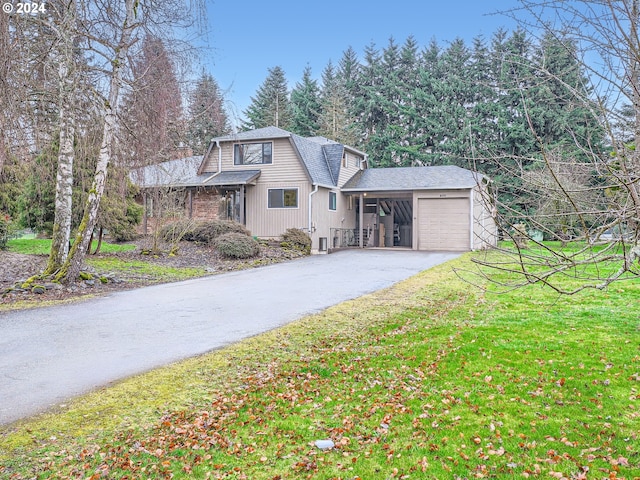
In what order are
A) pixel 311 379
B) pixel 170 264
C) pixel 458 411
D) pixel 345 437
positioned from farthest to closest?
pixel 170 264 < pixel 311 379 < pixel 458 411 < pixel 345 437

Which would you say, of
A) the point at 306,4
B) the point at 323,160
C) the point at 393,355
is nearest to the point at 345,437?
the point at 393,355

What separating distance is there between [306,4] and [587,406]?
718 inches

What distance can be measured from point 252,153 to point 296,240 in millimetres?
5639

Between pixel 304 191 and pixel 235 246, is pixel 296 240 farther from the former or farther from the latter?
pixel 235 246

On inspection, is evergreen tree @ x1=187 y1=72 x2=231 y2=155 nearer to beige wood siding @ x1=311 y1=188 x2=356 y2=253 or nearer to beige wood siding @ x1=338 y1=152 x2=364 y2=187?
Result: beige wood siding @ x1=311 y1=188 x2=356 y2=253

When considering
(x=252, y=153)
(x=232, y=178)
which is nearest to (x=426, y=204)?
(x=252, y=153)

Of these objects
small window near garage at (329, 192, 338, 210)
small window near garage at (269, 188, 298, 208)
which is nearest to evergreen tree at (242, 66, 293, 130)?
small window near garage at (329, 192, 338, 210)

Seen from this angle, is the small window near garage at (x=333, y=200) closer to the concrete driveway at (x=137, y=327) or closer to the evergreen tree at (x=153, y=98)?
the concrete driveway at (x=137, y=327)

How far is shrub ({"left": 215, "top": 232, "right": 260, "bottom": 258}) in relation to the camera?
658 inches

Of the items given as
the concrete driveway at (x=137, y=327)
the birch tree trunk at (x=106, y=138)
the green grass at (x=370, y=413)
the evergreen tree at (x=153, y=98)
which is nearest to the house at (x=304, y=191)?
the concrete driveway at (x=137, y=327)

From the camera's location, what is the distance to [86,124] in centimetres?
1021

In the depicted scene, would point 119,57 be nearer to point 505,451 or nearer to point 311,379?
point 311,379

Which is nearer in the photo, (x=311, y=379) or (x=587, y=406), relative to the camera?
(x=587, y=406)

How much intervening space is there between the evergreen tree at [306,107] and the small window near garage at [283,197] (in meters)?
21.6
